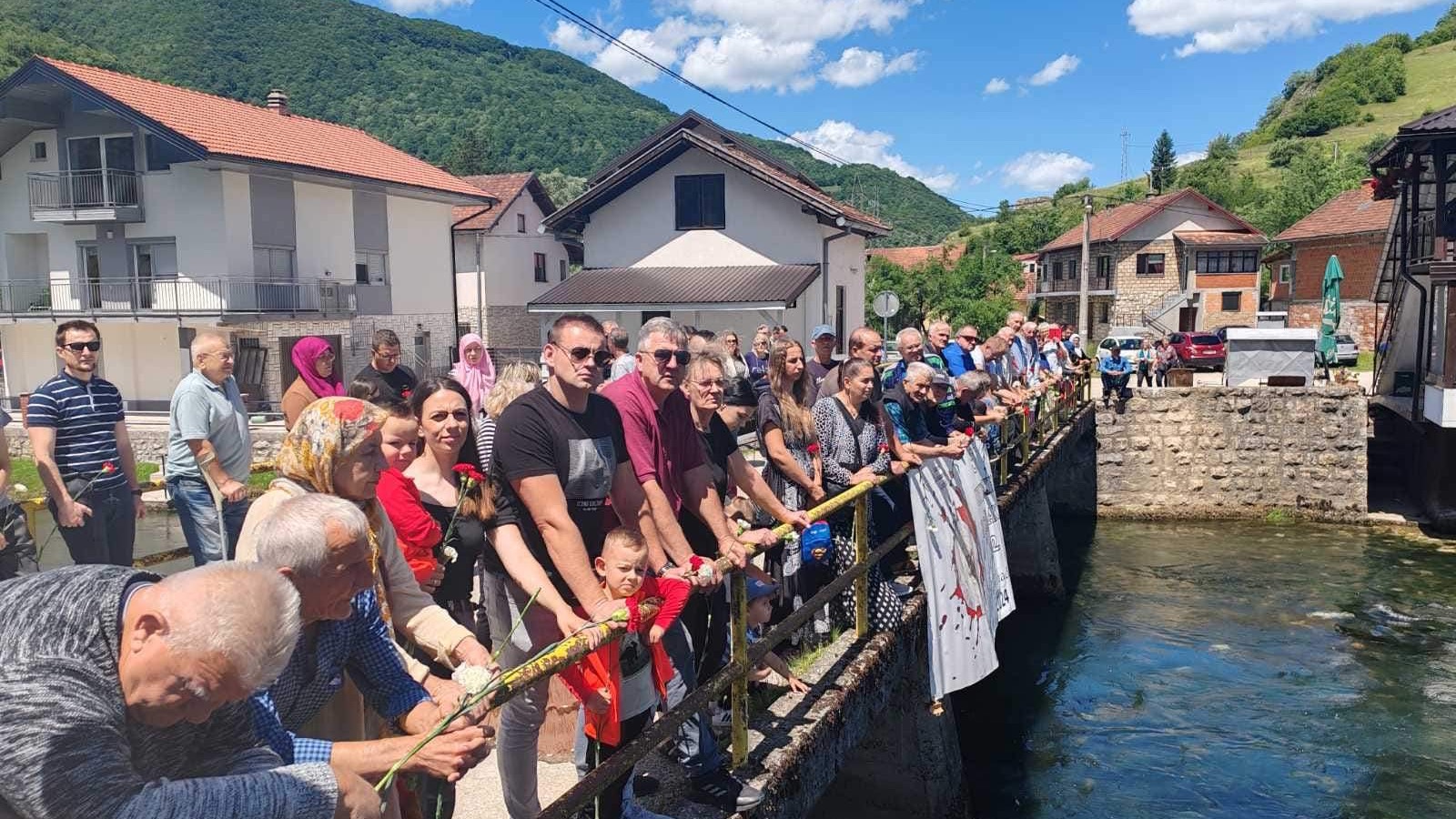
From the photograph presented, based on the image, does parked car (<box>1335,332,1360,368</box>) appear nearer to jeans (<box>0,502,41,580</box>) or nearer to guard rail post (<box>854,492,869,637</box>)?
guard rail post (<box>854,492,869,637</box>)

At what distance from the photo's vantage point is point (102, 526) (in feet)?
18.4

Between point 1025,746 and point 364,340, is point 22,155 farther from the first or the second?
point 1025,746

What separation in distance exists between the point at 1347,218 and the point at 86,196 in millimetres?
45707

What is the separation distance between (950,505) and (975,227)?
88420 mm

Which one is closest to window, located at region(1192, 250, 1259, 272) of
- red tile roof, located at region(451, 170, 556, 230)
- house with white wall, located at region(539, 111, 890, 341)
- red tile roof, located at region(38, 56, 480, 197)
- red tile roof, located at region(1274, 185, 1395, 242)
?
red tile roof, located at region(1274, 185, 1395, 242)

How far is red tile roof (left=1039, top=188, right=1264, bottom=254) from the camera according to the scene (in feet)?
171

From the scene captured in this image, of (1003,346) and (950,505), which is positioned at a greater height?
(1003,346)

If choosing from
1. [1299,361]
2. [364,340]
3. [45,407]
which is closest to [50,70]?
[364,340]

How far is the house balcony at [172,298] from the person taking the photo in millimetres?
25859

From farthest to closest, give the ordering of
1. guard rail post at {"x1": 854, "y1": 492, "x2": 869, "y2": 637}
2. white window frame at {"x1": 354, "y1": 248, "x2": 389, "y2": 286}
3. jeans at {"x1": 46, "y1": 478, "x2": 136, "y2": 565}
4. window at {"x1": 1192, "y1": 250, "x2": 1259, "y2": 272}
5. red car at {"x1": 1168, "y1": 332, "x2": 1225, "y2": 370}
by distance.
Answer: window at {"x1": 1192, "y1": 250, "x2": 1259, "y2": 272}
red car at {"x1": 1168, "y1": 332, "x2": 1225, "y2": 370}
white window frame at {"x1": 354, "y1": 248, "x2": 389, "y2": 286}
guard rail post at {"x1": 854, "y1": 492, "x2": 869, "y2": 637}
jeans at {"x1": 46, "y1": 478, "x2": 136, "y2": 565}

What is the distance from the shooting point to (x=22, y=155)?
1097 inches

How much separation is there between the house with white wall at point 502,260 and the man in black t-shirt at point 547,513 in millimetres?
31151

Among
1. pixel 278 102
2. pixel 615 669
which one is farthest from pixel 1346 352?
Result: pixel 615 669

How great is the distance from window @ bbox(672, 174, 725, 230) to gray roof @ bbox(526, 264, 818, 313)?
1106 millimetres
